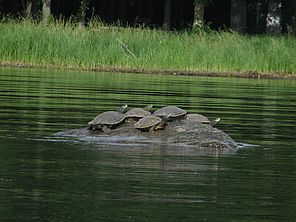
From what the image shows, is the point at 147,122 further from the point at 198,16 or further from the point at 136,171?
the point at 198,16

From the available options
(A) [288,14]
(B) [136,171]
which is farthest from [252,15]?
(B) [136,171]

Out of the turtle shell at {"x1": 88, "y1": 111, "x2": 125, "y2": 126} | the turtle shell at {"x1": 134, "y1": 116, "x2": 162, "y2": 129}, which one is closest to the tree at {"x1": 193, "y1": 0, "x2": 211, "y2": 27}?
the turtle shell at {"x1": 88, "y1": 111, "x2": 125, "y2": 126}

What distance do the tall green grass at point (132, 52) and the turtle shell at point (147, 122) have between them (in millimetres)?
17119

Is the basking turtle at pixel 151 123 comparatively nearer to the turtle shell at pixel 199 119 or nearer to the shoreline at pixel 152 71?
the turtle shell at pixel 199 119

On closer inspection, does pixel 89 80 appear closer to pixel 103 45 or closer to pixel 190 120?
pixel 103 45

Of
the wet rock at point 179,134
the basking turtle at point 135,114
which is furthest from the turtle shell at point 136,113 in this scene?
the wet rock at point 179,134

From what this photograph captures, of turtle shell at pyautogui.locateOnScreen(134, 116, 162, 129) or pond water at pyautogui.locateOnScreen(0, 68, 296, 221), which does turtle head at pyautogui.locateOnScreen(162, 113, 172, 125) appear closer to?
turtle shell at pyautogui.locateOnScreen(134, 116, 162, 129)

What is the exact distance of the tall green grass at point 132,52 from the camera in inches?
1180

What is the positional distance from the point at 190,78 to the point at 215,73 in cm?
180

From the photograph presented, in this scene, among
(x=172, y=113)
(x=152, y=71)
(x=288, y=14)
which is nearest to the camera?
(x=172, y=113)

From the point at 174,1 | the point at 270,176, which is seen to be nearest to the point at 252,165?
the point at 270,176

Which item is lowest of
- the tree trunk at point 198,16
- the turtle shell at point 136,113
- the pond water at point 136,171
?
the pond water at point 136,171

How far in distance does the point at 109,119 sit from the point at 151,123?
0.51 m

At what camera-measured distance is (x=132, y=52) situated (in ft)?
101
